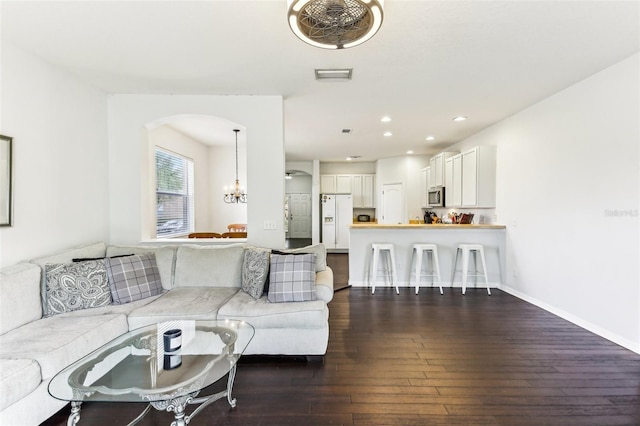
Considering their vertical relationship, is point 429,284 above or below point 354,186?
below

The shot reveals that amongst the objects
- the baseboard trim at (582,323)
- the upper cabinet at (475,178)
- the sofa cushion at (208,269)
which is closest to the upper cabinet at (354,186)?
the upper cabinet at (475,178)

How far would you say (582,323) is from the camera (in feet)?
10.1

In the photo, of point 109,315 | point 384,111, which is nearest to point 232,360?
point 109,315

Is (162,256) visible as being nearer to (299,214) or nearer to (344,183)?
(299,214)

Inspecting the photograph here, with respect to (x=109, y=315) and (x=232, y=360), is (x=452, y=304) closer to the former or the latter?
(x=232, y=360)

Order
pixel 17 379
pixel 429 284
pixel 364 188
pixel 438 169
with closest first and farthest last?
pixel 17 379, pixel 429 284, pixel 438 169, pixel 364 188

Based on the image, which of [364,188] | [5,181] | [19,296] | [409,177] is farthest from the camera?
[364,188]

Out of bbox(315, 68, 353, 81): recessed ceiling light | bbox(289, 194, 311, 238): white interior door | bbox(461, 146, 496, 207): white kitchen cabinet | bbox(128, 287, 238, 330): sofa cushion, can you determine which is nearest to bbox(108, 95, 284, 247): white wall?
bbox(315, 68, 353, 81): recessed ceiling light

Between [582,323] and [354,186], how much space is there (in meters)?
5.85

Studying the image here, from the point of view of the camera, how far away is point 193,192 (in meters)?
5.97

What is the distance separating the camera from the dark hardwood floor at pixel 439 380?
1.77m

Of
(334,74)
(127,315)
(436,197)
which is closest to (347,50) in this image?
(334,74)

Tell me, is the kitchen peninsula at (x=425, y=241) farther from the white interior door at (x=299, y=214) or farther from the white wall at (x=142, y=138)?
the white interior door at (x=299, y=214)

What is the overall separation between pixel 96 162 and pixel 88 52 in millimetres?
1240
